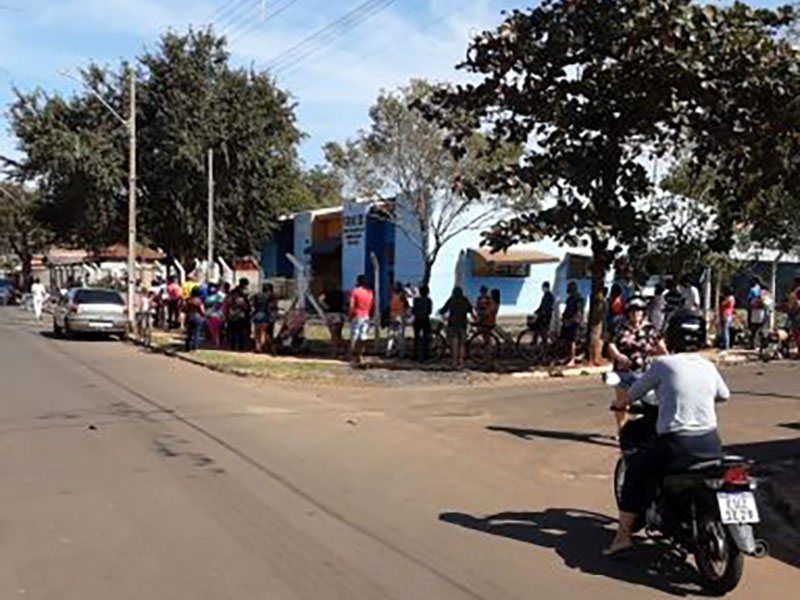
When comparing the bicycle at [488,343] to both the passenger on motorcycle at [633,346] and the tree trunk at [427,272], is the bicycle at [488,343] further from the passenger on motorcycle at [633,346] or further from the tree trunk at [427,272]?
the tree trunk at [427,272]

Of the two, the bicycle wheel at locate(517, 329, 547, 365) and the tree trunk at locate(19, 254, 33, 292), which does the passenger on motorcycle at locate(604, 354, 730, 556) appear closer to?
the bicycle wheel at locate(517, 329, 547, 365)

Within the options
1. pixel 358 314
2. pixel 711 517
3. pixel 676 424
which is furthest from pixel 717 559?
pixel 358 314

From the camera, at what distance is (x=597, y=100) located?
1784cm

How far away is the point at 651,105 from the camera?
1762 cm

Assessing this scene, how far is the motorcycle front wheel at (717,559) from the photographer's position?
5641mm

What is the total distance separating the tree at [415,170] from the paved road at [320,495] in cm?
2002

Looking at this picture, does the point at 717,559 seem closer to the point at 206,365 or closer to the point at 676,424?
the point at 676,424

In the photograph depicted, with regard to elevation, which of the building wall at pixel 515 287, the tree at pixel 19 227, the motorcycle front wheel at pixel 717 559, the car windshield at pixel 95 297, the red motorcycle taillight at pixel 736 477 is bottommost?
the motorcycle front wheel at pixel 717 559

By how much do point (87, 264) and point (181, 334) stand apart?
1473 inches

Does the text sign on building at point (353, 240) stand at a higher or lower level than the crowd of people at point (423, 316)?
higher

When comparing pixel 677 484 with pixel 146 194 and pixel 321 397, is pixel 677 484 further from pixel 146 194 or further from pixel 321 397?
pixel 146 194

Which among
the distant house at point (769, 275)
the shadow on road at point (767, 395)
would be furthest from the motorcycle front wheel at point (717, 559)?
the distant house at point (769, 275)

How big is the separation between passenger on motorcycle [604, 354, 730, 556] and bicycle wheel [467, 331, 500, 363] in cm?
1384

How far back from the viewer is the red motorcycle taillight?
18.6 ft
